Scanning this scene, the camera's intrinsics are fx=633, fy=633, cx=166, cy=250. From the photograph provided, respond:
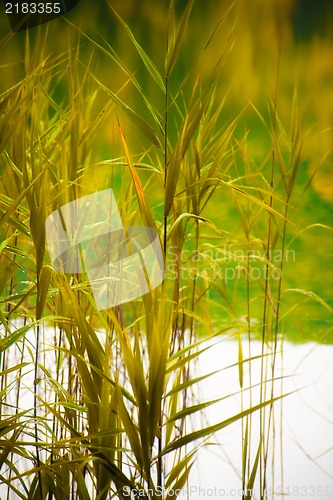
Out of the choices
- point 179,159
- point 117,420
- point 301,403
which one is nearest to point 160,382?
point 117,420

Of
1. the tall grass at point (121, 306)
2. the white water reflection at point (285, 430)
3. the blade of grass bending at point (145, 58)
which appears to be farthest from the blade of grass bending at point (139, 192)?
the white water reflection at point (285, 430)

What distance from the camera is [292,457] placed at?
1.15m

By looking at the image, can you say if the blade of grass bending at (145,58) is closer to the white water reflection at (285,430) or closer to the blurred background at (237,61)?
the blurred background at (237,61)

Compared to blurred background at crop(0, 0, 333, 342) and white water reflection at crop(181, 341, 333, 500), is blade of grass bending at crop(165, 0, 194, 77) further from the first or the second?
white water reflection at crop(181, 341, 333, 500)

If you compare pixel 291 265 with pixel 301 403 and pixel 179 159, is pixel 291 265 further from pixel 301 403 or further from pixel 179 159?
pixel 179 159

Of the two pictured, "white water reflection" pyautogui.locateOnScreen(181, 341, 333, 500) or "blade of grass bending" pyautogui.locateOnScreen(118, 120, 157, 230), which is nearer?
"blade of grass bending" pyautogui.locateOnScreen(118, 120, 157, 230)

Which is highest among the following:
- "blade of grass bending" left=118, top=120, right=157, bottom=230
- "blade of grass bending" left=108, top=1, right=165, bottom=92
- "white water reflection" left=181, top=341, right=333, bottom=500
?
"blade of grass bending" left=108, top=1, right=165, bottom=92

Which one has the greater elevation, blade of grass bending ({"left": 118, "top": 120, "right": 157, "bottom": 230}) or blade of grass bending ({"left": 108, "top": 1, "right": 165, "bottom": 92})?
blade of grass bending ({"left": 108, "top": 1, "right": 165, "bottom": 92})

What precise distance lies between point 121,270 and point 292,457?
529 mm

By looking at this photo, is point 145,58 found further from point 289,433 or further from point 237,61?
point 289,433

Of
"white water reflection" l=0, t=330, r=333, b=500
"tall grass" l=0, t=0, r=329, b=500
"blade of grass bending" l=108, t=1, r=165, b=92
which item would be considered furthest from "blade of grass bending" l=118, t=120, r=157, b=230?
"white water reflection" l=0, t=330, r=333, b=500

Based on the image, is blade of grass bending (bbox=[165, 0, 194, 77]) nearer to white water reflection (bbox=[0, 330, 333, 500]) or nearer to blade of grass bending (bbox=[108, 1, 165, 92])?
blade of grass bending (bbox=[108, 1, 165, 92])

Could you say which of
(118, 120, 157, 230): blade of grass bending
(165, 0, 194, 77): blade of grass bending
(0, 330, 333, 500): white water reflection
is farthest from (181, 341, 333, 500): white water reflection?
(165, 0, 194, 77): blade of grass bending

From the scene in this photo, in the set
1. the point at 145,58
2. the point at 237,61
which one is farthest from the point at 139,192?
the point at 237,61
